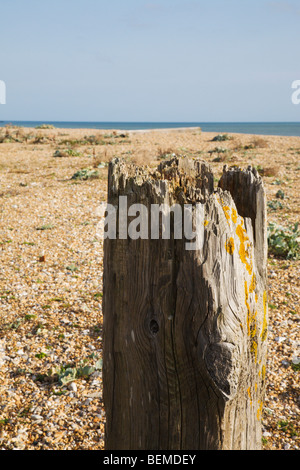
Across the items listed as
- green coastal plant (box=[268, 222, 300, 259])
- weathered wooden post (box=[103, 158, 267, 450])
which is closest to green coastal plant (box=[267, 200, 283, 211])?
green coastal plant (box=[268, 222, 300, 259])

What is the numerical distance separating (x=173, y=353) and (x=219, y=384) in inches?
8.7

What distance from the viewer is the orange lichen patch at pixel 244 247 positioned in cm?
174

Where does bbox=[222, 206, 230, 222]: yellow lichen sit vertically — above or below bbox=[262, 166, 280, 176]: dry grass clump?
below

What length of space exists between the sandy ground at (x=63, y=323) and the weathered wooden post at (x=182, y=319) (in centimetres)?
203

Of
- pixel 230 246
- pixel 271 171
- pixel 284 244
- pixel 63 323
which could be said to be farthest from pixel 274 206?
pixel 230 246

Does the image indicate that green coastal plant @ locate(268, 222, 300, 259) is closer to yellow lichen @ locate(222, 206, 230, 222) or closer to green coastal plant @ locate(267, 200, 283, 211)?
green coastal plant @ locate(267, 200, 283, 211)

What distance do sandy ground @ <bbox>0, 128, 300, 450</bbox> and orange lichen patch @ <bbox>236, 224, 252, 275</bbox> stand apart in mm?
2472

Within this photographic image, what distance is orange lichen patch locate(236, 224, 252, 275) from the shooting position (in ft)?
5.69

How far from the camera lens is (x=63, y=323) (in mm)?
5316

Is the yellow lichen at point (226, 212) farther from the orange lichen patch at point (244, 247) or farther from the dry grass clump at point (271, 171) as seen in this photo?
the dry grass clump at point (271, 171)

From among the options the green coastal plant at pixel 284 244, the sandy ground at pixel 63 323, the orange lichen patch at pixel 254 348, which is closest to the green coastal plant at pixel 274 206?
the sandy ground at pixel 63 323
